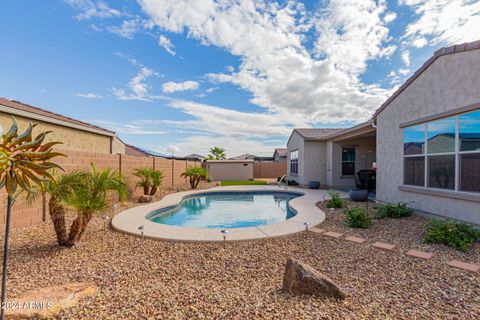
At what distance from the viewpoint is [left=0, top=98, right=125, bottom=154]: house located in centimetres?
853

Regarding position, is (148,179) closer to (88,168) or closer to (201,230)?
(88,168)

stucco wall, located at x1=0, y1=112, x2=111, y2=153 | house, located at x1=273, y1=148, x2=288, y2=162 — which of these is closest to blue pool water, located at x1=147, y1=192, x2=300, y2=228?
stucco wall, located at x1=0, y1=112, x2=111, y2=153

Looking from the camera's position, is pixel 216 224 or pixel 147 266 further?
pixel 216 224

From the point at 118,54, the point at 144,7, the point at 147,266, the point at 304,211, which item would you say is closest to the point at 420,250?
the point at 304,211

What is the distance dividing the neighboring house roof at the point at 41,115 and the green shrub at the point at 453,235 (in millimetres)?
13467

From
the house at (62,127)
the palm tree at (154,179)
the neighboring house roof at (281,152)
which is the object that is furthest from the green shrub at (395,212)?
the neighboring house roof at (281,152)

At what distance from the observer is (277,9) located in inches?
392

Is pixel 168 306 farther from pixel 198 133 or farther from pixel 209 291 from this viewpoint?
pixel 198 133

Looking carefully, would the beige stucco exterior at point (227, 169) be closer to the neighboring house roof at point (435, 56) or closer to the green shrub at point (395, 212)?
the neighboring house roof at point (435, 56)

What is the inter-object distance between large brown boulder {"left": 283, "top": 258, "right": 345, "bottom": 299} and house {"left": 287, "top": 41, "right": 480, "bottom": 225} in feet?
17.9

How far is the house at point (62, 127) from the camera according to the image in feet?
28.0

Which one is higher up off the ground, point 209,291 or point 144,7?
point 144,7

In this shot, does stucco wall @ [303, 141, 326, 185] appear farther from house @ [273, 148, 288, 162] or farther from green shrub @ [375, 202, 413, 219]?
house @ [273, 148, 288, 162]

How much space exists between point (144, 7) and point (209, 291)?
1051 centimetres
